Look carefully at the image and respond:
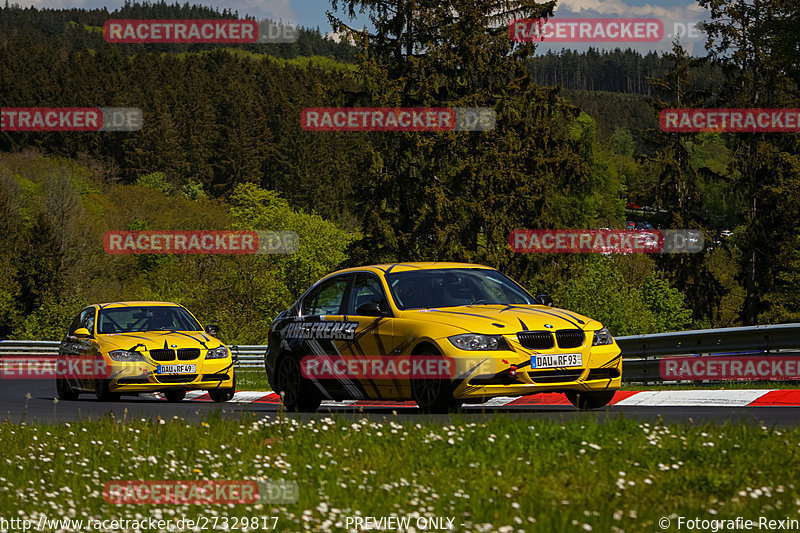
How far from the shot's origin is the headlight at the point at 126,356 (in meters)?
17.3

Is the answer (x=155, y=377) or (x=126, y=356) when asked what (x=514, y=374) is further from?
(x=126, y=356)

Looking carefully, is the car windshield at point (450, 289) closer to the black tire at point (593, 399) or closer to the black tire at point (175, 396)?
the black tire at point (593, 399)

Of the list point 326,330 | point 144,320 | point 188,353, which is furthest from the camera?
point 144,320

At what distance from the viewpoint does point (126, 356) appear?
57.0ft

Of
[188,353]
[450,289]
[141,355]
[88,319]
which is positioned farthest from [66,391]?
Answer: [450,289]

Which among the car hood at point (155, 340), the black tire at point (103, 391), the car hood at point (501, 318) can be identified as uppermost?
the car hood at point (501, 318)

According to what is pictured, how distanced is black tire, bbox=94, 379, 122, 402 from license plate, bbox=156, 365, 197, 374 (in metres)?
0.92

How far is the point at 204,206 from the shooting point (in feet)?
339

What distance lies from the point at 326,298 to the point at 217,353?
5.13 m

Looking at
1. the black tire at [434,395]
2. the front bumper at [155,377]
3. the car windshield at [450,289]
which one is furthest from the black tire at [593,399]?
the front bumper at [155,377]

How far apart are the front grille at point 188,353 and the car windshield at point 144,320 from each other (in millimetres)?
1009

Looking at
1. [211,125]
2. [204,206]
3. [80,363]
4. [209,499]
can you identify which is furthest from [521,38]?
[211,125]

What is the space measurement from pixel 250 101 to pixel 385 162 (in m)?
89.8

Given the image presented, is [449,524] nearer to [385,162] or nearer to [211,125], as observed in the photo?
[385,162]
